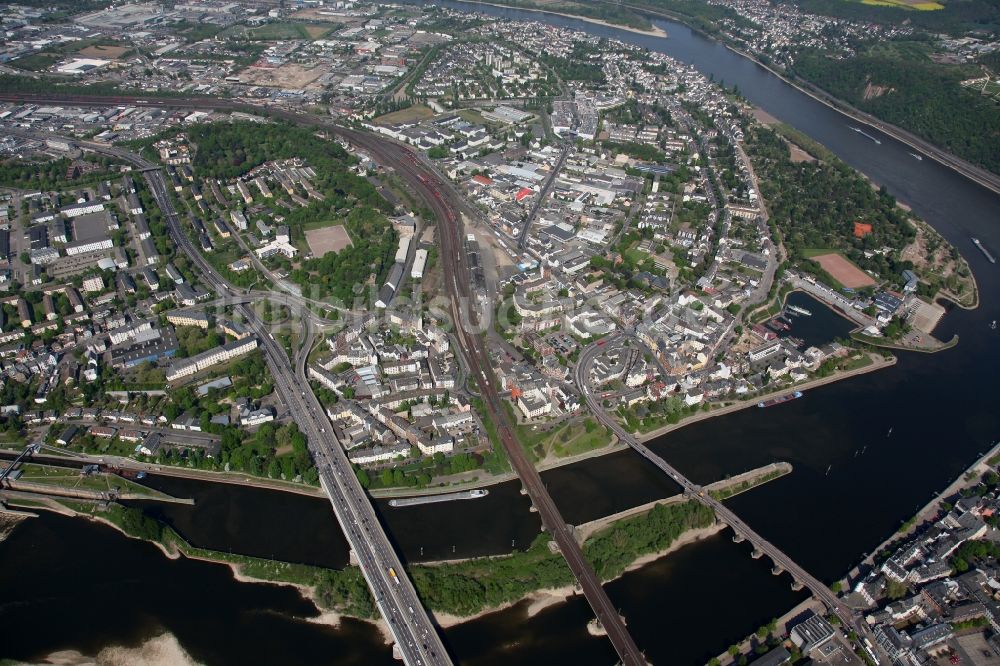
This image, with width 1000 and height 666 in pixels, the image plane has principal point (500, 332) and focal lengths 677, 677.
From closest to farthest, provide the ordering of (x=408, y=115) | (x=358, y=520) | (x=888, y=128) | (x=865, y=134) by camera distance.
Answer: (x=358, y=520) < (x=408, y=115) < (x=865, y=134) < (x=888, y=128)

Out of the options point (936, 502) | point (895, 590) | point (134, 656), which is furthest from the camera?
point (936, 502)

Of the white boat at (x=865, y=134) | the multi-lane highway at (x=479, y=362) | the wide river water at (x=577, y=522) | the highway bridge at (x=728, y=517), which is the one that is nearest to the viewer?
the wide river water at (x=577, y=522)

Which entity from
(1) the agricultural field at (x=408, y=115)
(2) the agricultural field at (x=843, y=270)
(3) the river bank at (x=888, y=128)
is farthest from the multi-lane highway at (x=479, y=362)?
(3) the river bank at (x=888, y=128)

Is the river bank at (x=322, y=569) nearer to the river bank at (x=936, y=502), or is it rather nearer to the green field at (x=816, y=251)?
the river bank at (x=936, y=502)

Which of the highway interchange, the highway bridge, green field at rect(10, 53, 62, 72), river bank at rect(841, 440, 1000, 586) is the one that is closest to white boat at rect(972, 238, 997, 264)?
river bank at rect(841, 440, 1000, 586)

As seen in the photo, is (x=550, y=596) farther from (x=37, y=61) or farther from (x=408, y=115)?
(x=37, y=61)

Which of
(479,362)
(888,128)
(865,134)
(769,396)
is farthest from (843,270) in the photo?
(888,128)

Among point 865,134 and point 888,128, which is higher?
point 888,128

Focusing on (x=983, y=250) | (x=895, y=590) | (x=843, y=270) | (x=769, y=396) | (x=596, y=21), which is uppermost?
(x=983, y=250)

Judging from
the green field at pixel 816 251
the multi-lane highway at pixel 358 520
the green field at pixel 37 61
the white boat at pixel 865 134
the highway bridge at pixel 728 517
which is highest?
the white boat at pixel 865 134

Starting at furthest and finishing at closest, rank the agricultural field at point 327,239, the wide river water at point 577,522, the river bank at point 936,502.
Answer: the agricultural field at point 327,239
the river bank at point 936,502
the wide river water at point 577,522
